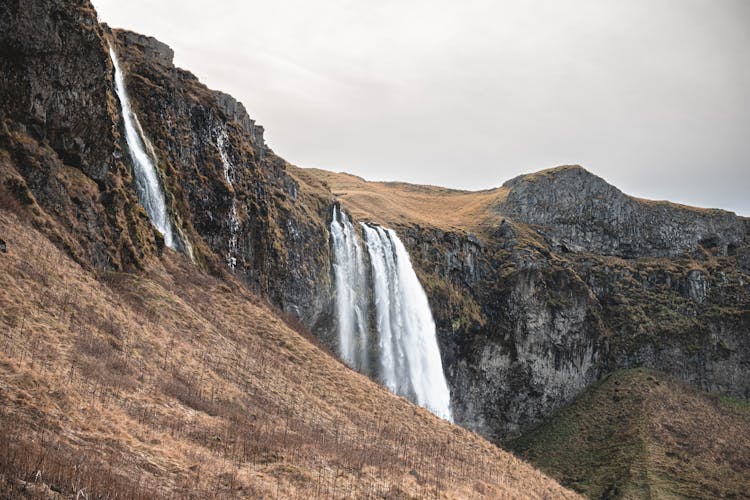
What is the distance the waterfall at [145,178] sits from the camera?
32.1m

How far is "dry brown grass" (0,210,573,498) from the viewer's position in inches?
450

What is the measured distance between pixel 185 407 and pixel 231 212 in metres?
24.4

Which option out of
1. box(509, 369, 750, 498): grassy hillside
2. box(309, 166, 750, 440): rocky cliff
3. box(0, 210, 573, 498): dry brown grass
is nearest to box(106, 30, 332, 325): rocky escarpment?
box(0, 210, 573, 498): dry brown grass

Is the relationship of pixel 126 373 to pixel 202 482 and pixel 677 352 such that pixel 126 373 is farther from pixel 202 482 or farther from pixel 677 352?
pixel 677 352

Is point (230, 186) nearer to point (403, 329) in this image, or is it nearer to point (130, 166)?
point (130, 166)

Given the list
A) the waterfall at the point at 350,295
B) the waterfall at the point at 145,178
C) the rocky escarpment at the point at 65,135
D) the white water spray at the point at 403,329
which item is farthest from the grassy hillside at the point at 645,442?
the rocky escarpment at the point at 65,135

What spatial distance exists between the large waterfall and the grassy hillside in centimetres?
1767

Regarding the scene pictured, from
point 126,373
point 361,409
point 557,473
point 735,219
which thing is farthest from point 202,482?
point 735,219

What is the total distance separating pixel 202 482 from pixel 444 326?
57708mm

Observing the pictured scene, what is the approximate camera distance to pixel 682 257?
101625 mm

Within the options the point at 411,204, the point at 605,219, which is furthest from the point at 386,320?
the point at 605,219

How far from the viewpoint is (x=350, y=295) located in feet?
181

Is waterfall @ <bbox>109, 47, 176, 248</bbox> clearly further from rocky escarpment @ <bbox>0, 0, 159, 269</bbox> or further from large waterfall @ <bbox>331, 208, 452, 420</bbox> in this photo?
large waterfall @ <bbox>331, 208, 452, 420</bbox>

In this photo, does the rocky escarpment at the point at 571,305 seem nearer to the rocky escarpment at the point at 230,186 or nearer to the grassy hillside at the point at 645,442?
the grassy hillside at the point at 645,442
